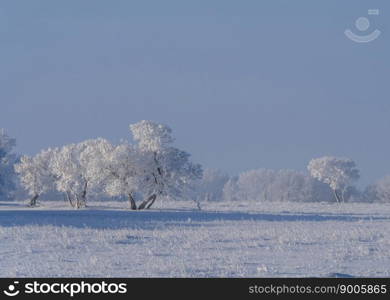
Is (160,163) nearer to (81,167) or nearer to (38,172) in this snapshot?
(81,167)

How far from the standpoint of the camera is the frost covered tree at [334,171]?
159 m

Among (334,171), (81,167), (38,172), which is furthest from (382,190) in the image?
(81,167)

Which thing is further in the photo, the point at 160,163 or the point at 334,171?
the point at 334,171

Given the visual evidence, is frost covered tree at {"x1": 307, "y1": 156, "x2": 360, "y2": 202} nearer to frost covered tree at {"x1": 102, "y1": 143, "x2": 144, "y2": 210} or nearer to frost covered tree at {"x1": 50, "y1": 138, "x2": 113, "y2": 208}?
frost covered tree at {"x1": 50, "y1": 138, "x2": 113, "y2": 208}

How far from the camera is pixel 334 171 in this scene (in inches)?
6294

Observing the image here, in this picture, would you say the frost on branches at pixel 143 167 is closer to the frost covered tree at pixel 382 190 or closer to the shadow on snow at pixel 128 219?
the shadow on snow at pixel 128 219

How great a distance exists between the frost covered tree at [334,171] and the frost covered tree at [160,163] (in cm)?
7729

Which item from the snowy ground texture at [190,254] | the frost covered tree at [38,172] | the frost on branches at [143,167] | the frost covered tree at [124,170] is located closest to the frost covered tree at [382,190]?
the frost covered tree at [38,172]

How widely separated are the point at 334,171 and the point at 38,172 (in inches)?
2861

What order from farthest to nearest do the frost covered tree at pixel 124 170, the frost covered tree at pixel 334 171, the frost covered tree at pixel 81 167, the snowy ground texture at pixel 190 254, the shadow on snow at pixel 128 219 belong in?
the frost covered tree at pixel 334 171 → the frost covered tree at pixel 81 167 → the frost covered tree at pixel 124 170 → the shadow on snow at pixel 128 219 → the snowy ground texture at pixel 190 254

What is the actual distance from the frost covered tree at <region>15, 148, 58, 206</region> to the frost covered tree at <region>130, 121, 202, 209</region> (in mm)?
27417

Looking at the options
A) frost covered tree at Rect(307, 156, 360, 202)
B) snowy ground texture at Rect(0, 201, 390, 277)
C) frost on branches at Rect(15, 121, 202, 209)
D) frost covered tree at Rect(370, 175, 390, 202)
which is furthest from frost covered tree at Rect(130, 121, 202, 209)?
frost covered tree at Rect(370, 175, 390, 202)

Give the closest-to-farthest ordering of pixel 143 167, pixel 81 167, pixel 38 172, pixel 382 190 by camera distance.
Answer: pixel 143 167 < pixel 81 167 < pixel 38 172 < pixel 382 190

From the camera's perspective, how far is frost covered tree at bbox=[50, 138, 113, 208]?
282 ft
